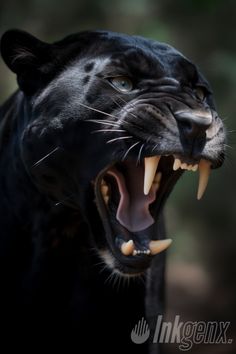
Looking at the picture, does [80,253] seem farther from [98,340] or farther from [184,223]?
[184,223]

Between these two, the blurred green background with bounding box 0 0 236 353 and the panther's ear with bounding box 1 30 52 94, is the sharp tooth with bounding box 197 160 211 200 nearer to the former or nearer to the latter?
the panther's ear with bounding box 1 30 52 94

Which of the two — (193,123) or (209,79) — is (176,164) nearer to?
(193,123)

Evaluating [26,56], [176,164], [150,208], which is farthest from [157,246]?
[26,56]

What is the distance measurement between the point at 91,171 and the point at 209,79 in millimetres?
3793

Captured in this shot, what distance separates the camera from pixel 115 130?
3.55 metres

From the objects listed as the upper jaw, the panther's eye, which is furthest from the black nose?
the panther's eye

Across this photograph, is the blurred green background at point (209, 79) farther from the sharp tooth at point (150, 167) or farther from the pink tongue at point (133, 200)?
the sharp tooth at point (150, 167)

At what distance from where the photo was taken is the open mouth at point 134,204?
3629mm

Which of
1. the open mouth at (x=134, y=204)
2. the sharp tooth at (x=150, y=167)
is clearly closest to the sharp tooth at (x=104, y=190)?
the open mouth at (x=134, y=204)

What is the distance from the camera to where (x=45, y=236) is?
4039 mm

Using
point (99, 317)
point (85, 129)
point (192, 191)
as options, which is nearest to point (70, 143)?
point (85, 129)

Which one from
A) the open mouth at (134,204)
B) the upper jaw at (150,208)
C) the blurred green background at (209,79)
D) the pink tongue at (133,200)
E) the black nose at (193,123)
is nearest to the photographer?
the black nose at (193,123)

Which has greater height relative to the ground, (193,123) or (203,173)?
(193,123)

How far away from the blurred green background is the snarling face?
302cm
